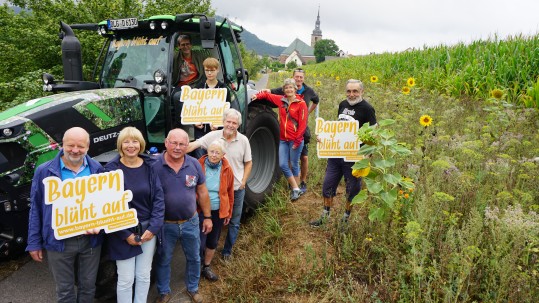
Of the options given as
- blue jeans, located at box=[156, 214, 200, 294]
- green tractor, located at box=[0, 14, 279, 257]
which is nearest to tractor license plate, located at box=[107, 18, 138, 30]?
green tractor, located at box=[0, 14, 279, 257]

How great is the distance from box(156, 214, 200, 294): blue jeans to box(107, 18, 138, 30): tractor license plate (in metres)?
2.29

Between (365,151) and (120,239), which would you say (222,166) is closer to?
(120,239)

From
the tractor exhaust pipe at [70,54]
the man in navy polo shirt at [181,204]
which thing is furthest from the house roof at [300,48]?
the man in navy polo shirt at [181,204]

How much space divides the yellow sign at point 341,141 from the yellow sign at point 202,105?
42.9 inches

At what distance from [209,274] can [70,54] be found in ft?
8.85

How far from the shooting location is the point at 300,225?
3941 millimetres

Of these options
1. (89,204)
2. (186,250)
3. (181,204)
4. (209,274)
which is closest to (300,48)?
(209,274)

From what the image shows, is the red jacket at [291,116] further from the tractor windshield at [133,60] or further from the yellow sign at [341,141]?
the tractor windshield at [133,60]

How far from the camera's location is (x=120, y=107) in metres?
3.39

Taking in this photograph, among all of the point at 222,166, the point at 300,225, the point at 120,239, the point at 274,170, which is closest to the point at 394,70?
the point at 274,170

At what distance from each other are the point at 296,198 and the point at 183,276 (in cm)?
177

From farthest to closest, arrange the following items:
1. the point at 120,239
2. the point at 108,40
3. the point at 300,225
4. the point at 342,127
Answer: the point at 108,40 → the point at 300,225 → the point at 342,127 → the point at 120,239

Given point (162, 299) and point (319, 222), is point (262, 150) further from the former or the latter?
point (162, 299)

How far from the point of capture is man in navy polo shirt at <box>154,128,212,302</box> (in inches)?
108
